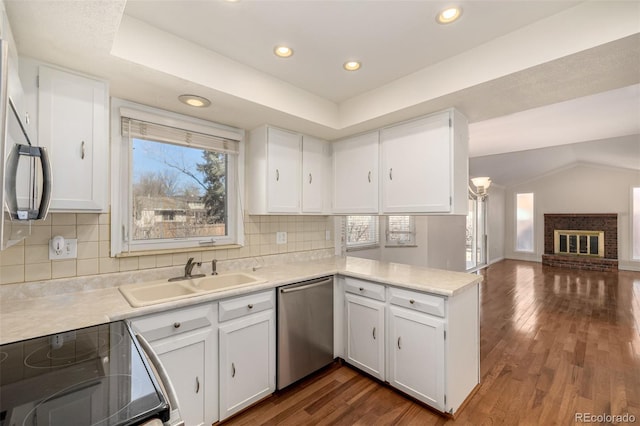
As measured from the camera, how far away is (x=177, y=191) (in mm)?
2293

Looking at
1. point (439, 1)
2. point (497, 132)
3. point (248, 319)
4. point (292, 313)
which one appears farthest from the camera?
point (497, 132)

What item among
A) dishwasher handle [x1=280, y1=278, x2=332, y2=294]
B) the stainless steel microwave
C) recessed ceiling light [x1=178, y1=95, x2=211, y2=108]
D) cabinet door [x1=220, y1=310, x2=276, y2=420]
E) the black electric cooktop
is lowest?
cabinet door [x1=220, y1=310, x2=276, y2=420]

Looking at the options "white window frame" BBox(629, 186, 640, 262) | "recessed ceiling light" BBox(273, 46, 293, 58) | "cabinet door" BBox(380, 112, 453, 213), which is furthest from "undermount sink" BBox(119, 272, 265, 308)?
"white window frame" BBox(629, 186, 640, 262)

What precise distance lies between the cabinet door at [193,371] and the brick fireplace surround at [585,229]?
31.7ft

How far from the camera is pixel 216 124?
2.44 metres

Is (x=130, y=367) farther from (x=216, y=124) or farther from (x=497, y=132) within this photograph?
(x=497, y=132)

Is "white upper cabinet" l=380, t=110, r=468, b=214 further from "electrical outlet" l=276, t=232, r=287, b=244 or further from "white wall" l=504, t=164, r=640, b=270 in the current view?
"white wall" l=504, t=164, r=640, b=270

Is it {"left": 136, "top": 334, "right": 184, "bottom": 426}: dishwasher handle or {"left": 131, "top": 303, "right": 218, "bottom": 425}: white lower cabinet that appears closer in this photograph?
{"left": 136, "top": 334, "right": 184, "bottom": 426}: dishwasher handle

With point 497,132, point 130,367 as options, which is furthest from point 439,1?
point 497,132

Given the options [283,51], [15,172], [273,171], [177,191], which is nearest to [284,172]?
[273,171]

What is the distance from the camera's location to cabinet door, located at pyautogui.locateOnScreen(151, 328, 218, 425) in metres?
1.62

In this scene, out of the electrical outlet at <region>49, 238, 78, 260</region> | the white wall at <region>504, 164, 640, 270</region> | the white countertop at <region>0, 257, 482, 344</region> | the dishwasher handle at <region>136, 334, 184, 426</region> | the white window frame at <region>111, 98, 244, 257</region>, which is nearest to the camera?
the dishwasher handle at <region>136, 334, 184, 426</region>

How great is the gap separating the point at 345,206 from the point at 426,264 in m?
3.09

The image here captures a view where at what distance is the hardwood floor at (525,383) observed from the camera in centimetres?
195
